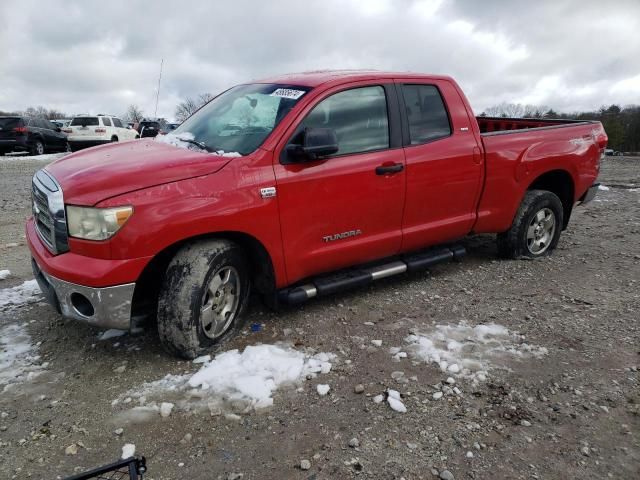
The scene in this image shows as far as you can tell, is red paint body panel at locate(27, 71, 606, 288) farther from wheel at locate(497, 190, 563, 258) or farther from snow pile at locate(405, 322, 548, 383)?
snow pile at locate(405, 322, 548, 383)

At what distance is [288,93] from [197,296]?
169cm

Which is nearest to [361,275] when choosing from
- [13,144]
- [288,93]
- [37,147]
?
[288,93]

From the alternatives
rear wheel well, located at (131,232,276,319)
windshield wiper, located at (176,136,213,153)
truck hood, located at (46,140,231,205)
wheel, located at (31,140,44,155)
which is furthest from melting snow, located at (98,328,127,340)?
wheel, located at (31,140,44,155)

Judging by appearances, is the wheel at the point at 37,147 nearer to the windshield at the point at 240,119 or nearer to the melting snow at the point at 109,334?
the windshield at the point at 240,119

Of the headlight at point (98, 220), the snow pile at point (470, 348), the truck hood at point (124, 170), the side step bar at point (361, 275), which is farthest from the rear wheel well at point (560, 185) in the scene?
the headlight at point (98, 220)

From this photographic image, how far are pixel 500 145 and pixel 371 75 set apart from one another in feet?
4.92

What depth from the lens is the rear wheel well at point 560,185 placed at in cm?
547

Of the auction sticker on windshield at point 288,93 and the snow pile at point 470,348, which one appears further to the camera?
the auction sticker on windshield at point 288,93

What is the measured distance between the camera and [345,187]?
3.81 metres

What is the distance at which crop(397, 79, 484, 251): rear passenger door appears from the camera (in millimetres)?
4254

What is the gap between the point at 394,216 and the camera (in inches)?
165

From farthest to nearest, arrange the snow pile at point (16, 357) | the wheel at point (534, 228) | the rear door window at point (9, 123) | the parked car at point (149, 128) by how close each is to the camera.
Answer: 1. the rear door window at point (9, 123)
2. the parked car at point (149, 128)
3. the wheel at point (534, 228)
4. the snow pile at point (16, 357)

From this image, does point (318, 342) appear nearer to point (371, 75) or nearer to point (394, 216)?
point (394, 216)

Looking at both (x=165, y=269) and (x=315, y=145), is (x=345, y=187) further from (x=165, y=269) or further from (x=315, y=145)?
(x=165, y=269)
